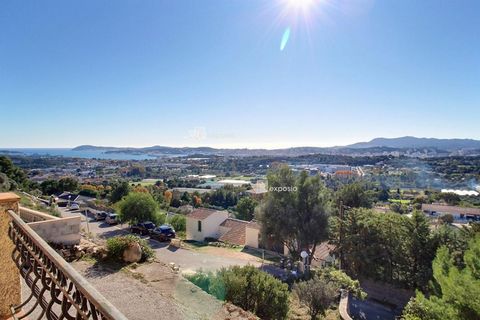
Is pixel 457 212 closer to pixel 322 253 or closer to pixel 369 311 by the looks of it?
pixel 322 253

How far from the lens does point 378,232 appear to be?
14.5 meters

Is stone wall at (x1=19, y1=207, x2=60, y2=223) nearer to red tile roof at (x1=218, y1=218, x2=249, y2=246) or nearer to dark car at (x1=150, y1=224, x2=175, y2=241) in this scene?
dark car at (x1=150, y1=224, x2=175, y2=241)

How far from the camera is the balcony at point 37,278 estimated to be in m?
1.44

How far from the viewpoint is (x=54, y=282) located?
5.97ft

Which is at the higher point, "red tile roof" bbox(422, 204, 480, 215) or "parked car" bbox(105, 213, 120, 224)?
"parked car" bbox(105, 213, 120, 224)

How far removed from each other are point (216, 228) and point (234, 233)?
2.00m

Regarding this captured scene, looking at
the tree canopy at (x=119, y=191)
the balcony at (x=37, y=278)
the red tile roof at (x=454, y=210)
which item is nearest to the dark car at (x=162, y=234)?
the balcony at (x=37, y=278)

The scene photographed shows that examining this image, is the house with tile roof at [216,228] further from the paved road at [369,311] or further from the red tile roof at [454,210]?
the red tile roof at [454,210]

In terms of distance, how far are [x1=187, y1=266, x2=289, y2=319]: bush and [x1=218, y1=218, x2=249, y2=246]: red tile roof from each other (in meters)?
14.7

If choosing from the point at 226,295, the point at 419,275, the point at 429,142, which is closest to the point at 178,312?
the point at 226,295

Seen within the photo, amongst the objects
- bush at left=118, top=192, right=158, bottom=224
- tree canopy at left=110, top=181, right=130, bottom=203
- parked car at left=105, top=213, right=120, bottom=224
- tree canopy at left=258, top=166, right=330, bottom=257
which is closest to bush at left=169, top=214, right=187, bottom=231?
bush at left=118, top=192, right=158, bottom=224

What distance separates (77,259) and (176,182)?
239ft

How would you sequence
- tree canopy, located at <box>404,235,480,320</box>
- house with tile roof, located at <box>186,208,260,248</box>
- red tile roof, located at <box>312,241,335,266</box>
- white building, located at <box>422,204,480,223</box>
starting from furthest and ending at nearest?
white building, located at <box>422,204,480,223</box> → house with tile roof, located at <box>186,208,260,248</box> → red tile roof, located at <box>312,241,335,266</box> → tree canopy, located at <box>404,235,480,320</box>

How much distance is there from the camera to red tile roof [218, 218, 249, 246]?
73.0 ft
